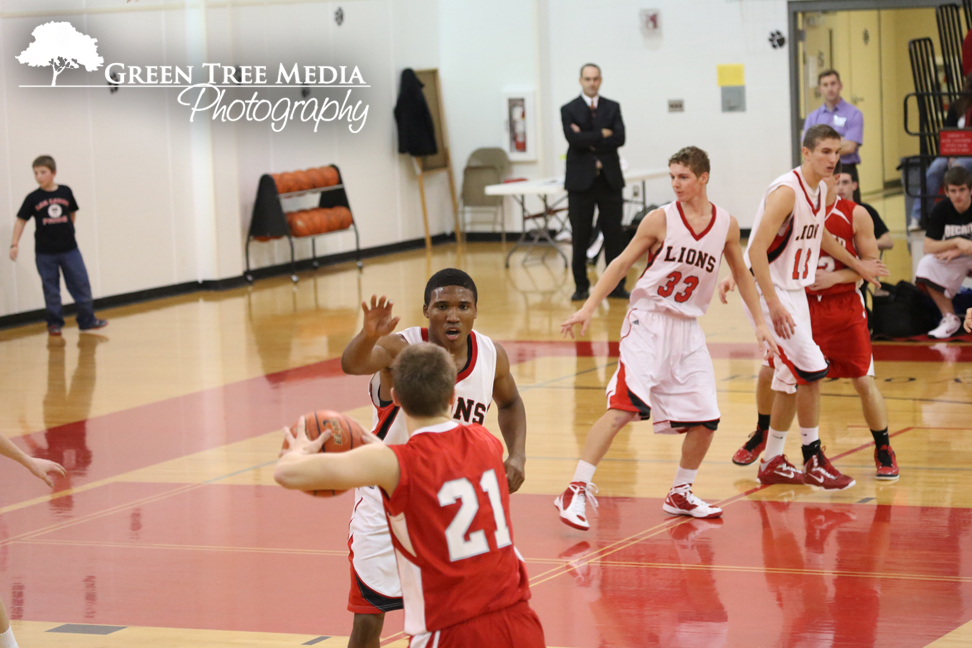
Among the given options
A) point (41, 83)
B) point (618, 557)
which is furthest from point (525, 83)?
point (618, 557)

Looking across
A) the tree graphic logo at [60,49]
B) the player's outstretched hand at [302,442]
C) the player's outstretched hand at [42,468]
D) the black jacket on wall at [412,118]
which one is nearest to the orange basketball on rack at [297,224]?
the black jacket on wall at [412,118]

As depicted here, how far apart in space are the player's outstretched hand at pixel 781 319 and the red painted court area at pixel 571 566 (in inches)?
31.7

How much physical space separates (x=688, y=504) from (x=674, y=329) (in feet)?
2.55

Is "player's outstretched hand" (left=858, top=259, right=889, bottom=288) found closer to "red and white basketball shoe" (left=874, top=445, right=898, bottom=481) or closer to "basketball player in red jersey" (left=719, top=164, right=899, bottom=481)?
"basketball player in red jersey" (left=719, top=164, right=899, bottom=481)

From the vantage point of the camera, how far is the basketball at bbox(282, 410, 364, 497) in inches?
114

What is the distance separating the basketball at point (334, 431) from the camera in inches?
114

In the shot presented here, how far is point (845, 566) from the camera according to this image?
190 inches

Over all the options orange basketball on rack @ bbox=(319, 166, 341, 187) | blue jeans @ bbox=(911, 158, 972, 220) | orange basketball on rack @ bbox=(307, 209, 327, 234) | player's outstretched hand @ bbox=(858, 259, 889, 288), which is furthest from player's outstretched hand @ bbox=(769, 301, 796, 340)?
orange basketball on rack @ bbox=(319, 166, 341, 187)

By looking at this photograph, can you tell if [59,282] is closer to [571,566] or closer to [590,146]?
[590,146]

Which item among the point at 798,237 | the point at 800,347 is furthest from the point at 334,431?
the point at 798,237

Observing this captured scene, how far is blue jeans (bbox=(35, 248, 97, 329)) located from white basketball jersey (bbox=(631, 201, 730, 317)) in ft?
23.3

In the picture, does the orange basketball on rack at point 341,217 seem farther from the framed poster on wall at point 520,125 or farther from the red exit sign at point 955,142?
the red exit sign at point 955,142

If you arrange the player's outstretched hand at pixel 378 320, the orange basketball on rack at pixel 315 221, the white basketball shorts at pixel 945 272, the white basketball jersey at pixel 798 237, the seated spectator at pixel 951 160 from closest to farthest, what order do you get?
the player's outstretched hand at pixel 378 320
the white basketball jersey at pixel 798 237
the white basketball shorts at pixel 945 272
the seated spectator at pixel 951 160
the orange basketball on rack at pixel 315 221

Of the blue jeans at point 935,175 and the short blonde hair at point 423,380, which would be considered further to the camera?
the blue jeans at point 935,175
